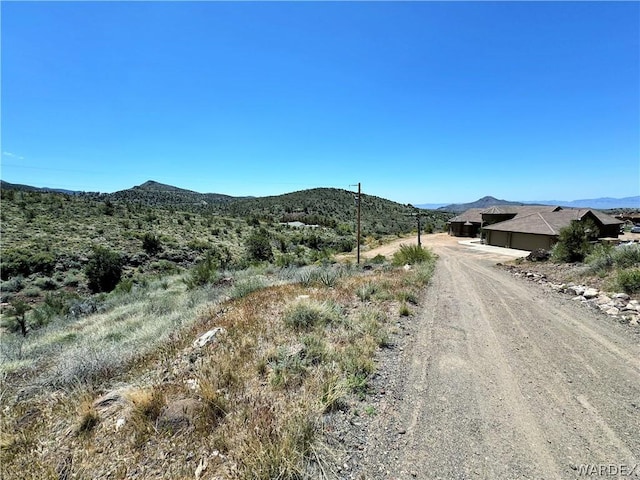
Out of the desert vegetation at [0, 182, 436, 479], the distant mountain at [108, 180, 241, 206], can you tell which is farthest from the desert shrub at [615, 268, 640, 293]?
the distant mountain at [108, 180, 241, 206]

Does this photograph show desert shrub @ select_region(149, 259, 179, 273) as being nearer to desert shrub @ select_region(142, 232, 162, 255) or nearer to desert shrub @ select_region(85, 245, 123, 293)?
desert shrub @ select_region(142, 232, 162, 255)

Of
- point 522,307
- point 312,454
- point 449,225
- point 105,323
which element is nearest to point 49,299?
point 105,323

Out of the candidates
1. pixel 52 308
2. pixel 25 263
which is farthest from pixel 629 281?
pixel 25 263

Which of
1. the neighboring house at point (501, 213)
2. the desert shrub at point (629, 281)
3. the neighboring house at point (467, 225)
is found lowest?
the desert shrub at point (629, 281)

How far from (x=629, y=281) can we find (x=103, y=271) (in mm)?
26100

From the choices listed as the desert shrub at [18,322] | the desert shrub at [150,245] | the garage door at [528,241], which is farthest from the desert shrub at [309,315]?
the garage door at [528,241]

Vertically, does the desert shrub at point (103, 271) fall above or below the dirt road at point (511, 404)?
below

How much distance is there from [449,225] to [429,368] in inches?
1871

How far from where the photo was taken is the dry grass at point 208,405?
314 centimetres

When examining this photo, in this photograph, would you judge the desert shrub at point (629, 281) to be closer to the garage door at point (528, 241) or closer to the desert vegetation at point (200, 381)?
the desert vegetation at point (200, 381)

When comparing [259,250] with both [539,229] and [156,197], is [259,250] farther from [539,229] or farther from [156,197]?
[156,197]

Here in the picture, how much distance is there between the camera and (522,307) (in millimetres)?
9195

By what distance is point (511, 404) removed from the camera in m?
4.20

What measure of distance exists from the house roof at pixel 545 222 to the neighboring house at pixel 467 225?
10.8 metres
